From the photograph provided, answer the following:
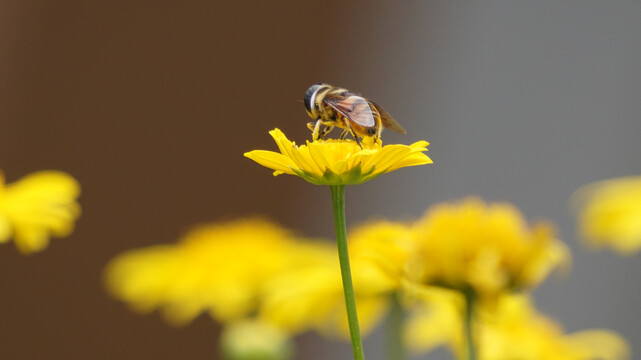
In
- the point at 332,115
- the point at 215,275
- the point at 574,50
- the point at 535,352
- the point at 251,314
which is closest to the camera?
the point at 332,115

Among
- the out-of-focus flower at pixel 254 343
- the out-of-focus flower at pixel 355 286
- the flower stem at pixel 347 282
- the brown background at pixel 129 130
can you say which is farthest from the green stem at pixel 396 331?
the brown background at pixel 129 130

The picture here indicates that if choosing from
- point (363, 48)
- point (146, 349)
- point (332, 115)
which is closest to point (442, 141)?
point (363, 48)

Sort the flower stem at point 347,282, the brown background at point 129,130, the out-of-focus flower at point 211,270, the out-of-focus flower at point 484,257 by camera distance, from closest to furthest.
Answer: the flower stem at point 347,282 < the out-of-focus flower at point 484,257 < the out-of-focus flower at point 211,270 < the brown background at point 129,130

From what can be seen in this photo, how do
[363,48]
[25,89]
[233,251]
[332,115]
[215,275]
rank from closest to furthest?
1. [332,115]
2. [215,275]
3. [233,251]
4. [25,89]
5. [363,48]

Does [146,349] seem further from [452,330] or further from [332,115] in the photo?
[332,115]

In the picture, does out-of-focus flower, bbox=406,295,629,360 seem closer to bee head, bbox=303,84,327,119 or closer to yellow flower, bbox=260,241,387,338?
yellow flower, bbox=260,241,387,338

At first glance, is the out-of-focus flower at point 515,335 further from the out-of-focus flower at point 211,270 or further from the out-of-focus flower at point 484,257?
the out-of-focus flower at point 211,270

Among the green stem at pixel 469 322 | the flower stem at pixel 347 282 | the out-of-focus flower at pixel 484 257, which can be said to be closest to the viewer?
the flower stem at pixel 347 282

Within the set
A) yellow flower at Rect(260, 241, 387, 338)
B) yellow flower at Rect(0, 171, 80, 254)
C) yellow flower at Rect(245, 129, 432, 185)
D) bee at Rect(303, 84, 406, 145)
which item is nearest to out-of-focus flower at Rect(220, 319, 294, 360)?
yellow flower at Rect(260, 241, 387, 338)
